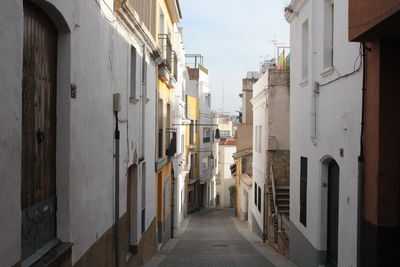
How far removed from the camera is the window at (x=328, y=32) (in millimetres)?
9867

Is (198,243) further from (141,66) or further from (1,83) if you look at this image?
(1,83)

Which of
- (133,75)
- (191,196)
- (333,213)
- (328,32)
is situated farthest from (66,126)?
(191,196)

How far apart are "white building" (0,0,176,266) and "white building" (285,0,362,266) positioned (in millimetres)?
4004

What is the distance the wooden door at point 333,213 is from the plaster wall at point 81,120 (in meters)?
4.25

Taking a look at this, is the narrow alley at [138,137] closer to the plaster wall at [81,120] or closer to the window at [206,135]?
the plaster wall at [81,120]

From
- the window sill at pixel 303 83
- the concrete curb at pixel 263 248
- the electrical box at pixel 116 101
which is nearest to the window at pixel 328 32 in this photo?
the window sill at pixel 303 83

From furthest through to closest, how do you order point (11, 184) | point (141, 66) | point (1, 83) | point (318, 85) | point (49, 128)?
point (141, 66) → point (318, 85) → point (49, 128) → point (11, 184) → point (1, 83)

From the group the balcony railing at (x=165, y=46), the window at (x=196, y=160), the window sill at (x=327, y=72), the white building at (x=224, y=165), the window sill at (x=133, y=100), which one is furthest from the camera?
the white building at (x=224, y=165)

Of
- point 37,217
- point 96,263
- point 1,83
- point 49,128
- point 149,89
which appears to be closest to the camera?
point 1,83

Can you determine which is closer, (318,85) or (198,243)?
(318,85)

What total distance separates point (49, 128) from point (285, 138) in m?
15.3

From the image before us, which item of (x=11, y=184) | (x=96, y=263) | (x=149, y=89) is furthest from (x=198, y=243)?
(x=11, y=184)

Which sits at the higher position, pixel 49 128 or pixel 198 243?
pixel 49 128

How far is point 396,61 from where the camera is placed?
6582mm
